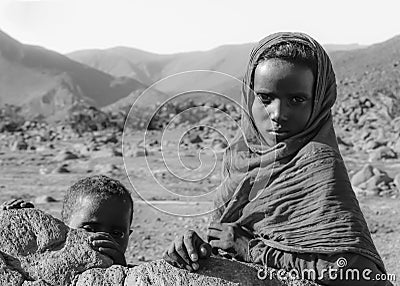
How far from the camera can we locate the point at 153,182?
8.99m

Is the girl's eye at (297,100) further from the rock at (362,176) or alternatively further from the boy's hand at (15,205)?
the rock at (362,176)

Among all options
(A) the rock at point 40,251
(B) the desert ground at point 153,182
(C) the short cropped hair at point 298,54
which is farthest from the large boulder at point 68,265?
(C) the short cropped hair at point 298,54

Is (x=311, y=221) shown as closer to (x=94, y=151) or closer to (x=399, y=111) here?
(x=94, y=151)

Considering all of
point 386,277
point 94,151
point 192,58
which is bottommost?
point 192,58

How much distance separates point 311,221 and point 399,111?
2264cm

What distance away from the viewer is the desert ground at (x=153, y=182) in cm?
652

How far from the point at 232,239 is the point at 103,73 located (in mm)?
90978

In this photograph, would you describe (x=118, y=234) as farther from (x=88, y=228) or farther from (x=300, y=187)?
(x=300, y=187)

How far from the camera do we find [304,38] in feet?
6.86

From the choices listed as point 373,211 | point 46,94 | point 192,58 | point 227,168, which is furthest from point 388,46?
point 192,58

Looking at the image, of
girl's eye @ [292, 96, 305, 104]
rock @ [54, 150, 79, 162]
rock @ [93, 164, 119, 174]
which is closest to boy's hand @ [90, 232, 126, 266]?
girl's eye @ [292, 96, 305, 104]

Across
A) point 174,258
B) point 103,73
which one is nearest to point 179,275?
point 174,258

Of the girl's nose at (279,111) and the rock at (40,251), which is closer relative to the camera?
the rock at (40,251)

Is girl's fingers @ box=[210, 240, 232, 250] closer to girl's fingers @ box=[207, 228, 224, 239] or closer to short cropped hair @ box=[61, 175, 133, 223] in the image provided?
girl's fingers @ box=[207, 228, 224, 239]
